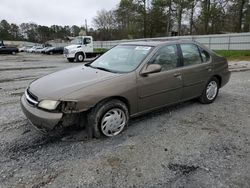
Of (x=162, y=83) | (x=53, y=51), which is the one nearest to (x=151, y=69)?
(x=162, y=83)

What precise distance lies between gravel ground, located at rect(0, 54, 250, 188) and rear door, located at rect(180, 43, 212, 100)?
0.57 metres

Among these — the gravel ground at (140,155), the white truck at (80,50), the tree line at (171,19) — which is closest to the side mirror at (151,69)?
the gravel ground at (140,155)

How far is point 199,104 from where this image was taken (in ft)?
17.5

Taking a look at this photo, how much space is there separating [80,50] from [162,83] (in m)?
16.5

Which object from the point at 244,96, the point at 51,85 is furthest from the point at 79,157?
the point at 244,96

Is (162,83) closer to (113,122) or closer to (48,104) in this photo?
(113,122)

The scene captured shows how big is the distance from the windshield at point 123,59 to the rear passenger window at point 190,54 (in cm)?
87

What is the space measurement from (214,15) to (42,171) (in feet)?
112

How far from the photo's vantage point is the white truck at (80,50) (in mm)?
19375

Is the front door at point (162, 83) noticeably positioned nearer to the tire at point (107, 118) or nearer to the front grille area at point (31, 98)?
the tire at point (107, 118)

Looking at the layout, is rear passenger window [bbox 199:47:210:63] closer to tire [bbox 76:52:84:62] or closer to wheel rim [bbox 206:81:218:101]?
wheel rim [bbox 206:81:218:101]

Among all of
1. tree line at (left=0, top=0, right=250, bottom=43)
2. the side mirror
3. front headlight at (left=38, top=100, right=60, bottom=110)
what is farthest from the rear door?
tree line at (left=0, top=0, right=250, bottom=43)

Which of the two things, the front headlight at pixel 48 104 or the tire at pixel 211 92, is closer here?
the front headlight at pixel 48 104

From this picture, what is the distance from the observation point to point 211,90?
211 inches
